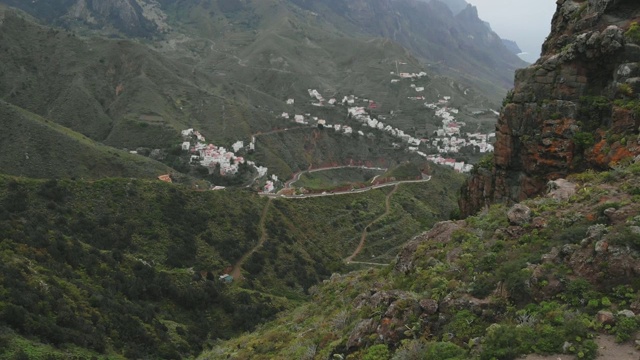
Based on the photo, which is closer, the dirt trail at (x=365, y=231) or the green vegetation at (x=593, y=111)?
the green vegetation at (x=593, y=111)

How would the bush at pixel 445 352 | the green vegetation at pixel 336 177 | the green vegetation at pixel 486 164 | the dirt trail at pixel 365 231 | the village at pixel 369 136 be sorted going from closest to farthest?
the bush at pixel 445 352 → the green vegetation at pixel 486 164 → the dirt trail at pixel 365 231 → the village at pixel 369 136 → the green vegetation at pixel 336 177

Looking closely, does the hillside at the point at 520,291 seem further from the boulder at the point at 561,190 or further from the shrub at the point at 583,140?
the shrub at the point at 583,140

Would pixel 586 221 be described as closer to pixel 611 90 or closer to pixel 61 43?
pixel 611 90

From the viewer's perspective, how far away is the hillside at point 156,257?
2289 centimetres

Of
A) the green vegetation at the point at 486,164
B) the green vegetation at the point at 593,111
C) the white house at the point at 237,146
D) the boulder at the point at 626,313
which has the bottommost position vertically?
the boulder at the point at 626,313

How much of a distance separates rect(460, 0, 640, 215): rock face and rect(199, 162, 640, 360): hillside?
3.10 m

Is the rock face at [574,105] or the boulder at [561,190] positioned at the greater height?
the rock face at [574,105]

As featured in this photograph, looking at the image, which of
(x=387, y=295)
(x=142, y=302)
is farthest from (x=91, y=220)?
(x=387, y=295)

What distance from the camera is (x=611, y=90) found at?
60.5ft

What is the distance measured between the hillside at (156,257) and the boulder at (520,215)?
1814 centimetres

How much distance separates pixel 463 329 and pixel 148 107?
308 ft

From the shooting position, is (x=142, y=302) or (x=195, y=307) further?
(x=195, y=307)

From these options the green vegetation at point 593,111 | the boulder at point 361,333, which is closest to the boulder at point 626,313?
the boulder at point 361,333

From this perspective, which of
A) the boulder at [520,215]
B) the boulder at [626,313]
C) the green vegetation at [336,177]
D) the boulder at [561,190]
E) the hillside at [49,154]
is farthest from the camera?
the green vegetation at [336,177]
